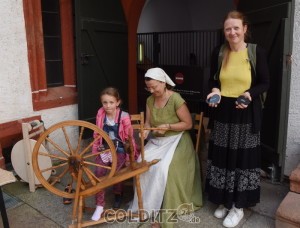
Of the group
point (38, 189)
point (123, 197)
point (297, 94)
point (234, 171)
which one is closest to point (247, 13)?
point (297, 94)

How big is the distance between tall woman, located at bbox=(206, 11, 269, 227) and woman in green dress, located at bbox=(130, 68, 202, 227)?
0.69ft

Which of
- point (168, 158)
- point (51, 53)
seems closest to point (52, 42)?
point (51, 53)

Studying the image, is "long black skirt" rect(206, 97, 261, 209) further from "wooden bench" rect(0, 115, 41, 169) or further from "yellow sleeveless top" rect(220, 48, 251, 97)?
"wooden bench" rect(0, 115, 41, 169)

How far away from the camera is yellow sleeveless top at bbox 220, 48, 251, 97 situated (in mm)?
2482

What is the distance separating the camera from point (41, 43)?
3979 mm

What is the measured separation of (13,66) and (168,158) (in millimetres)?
2110

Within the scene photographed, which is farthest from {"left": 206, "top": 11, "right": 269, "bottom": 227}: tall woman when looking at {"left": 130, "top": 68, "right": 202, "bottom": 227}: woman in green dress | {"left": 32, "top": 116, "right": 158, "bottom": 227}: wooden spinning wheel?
{"left": 32, "top": 116, "right": 158, "bottom": 227}: wooden spinning wheel

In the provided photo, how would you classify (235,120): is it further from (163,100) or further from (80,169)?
(80,169)

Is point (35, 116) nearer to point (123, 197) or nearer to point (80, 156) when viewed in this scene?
point (123, 197)

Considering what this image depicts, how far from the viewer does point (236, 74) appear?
8.20 ft

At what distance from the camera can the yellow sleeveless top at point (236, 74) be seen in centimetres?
248

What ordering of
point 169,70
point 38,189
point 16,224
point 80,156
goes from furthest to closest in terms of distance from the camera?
point 169,70 → point 38,189 → point 16,224 → point 80,156

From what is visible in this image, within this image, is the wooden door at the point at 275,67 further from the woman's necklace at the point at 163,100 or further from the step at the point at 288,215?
the woman's necklace at the point at 163,100

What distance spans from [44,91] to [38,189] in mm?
1273
